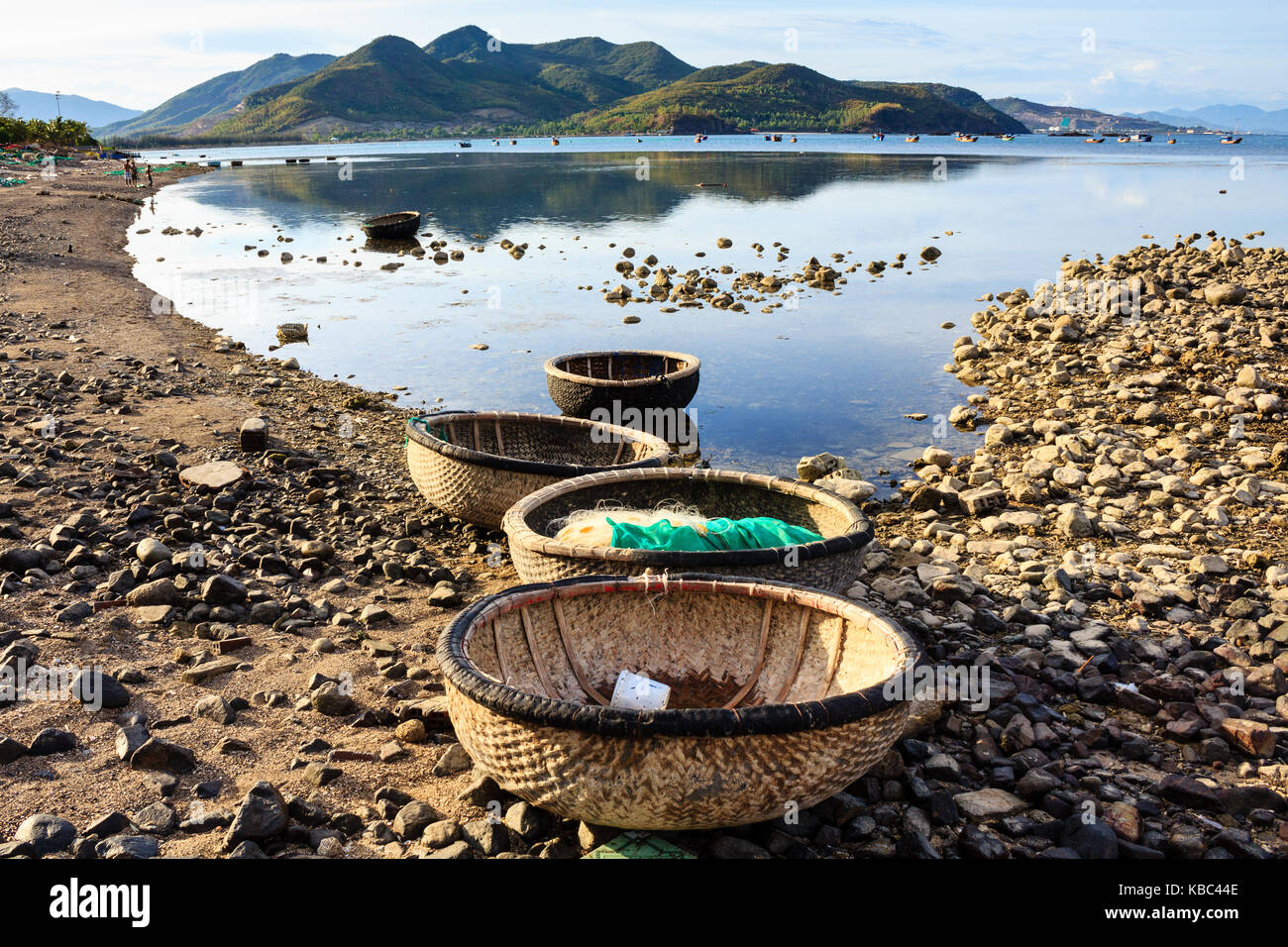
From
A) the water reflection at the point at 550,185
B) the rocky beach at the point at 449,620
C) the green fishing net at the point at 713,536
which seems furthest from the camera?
the water reflection at the point at 550,185

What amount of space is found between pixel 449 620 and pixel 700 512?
2.23 m

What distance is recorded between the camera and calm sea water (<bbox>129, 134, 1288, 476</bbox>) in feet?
48.2

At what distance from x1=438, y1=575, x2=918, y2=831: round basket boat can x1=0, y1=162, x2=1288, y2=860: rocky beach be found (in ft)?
1.50

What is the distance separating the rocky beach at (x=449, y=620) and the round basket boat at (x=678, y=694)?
0.46 m

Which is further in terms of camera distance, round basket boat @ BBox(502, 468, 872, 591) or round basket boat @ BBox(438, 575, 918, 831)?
round basket boat @ BBox(502, 468, 872, 591)

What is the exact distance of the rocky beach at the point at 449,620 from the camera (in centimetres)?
433

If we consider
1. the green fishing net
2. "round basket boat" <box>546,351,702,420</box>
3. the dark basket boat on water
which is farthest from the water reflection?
the green fishing net

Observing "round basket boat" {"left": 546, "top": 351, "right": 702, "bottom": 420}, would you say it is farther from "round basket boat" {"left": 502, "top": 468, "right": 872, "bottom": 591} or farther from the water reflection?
the water reflection

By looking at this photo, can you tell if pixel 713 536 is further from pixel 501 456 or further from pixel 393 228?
pixel 393 228

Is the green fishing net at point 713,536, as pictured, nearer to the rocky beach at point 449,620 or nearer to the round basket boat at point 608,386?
the rocky beach at point 449,620

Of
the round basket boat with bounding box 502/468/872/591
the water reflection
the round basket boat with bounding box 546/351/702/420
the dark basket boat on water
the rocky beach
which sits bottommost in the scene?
the rocky beach

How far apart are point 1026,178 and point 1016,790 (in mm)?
75538

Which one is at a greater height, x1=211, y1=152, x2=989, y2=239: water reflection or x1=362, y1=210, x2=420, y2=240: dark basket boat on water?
x1=211, y1=152, x2=989, y2=239: water reflection

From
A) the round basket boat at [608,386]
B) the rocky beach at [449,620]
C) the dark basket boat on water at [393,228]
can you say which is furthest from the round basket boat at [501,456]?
the dark basket boat on water at [393,228]
